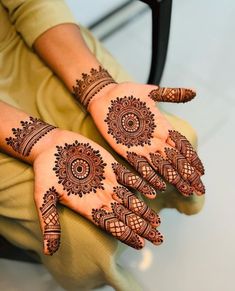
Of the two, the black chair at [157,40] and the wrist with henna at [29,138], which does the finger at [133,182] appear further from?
the black chair at [157,40]

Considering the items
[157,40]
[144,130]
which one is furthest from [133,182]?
[157,40]

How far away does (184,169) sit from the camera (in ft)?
2.39

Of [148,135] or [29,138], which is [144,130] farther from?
[29,138]

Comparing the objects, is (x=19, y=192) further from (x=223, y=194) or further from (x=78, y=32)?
(x=223, y=194)

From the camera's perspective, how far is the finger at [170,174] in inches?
28.4

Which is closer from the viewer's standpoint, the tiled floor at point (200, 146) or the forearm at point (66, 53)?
the forearm at point (66, 53)

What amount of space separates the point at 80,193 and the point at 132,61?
875 millimetres

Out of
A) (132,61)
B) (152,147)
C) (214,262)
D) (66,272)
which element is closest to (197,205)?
(152,147)

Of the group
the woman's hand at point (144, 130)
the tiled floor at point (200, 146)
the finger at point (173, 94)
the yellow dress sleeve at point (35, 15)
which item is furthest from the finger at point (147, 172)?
the tiled floor at point (200, 146)

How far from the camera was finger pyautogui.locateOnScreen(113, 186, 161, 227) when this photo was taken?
692 millimetres

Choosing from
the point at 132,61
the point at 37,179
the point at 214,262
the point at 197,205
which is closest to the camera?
the point at 37,179

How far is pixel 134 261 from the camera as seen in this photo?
44.4 inches

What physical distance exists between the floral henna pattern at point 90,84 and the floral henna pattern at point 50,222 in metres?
0.20

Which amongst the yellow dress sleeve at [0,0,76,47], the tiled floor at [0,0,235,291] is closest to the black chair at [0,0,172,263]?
the tiled floor at [0,0,235,291]
